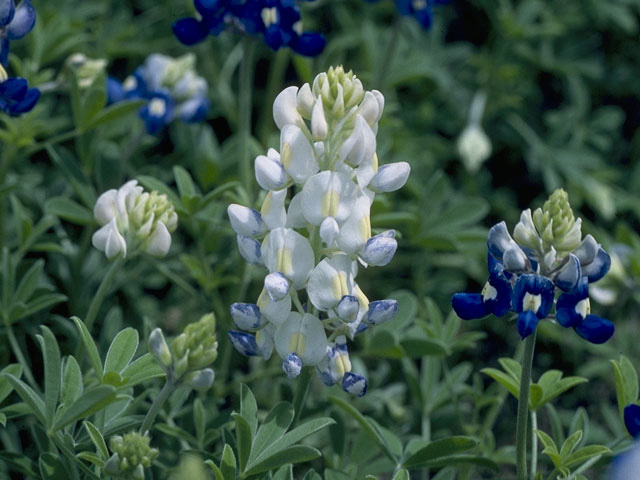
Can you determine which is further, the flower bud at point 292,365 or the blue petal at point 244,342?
the blue petal at point 244,342

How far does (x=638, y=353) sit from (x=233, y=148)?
1.62 meters

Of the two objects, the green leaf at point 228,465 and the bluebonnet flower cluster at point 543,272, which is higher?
the bluebonnet flower cluster at point 543,272

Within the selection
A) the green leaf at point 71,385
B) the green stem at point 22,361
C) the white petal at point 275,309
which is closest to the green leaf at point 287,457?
the white petal at point 275,309

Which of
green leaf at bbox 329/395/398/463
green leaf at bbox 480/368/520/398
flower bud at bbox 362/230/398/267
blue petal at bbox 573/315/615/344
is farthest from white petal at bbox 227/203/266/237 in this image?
blue petal at bbox 573/315/615/344

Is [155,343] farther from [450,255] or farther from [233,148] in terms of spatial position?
[450,255]

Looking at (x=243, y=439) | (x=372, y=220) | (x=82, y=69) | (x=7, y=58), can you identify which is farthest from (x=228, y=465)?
(x=82, y=69)

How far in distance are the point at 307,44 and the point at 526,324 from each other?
108cm

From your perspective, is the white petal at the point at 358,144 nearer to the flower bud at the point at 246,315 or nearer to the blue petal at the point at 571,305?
the flower bud at the point at 246,315

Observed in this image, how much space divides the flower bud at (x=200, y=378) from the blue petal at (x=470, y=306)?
0.48 m

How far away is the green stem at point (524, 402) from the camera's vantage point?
1626mm

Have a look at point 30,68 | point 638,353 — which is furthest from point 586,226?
point 30,68

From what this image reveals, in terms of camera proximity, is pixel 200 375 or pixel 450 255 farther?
pixel 450 255

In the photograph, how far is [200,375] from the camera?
63.7 inches

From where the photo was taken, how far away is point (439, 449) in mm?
1812
